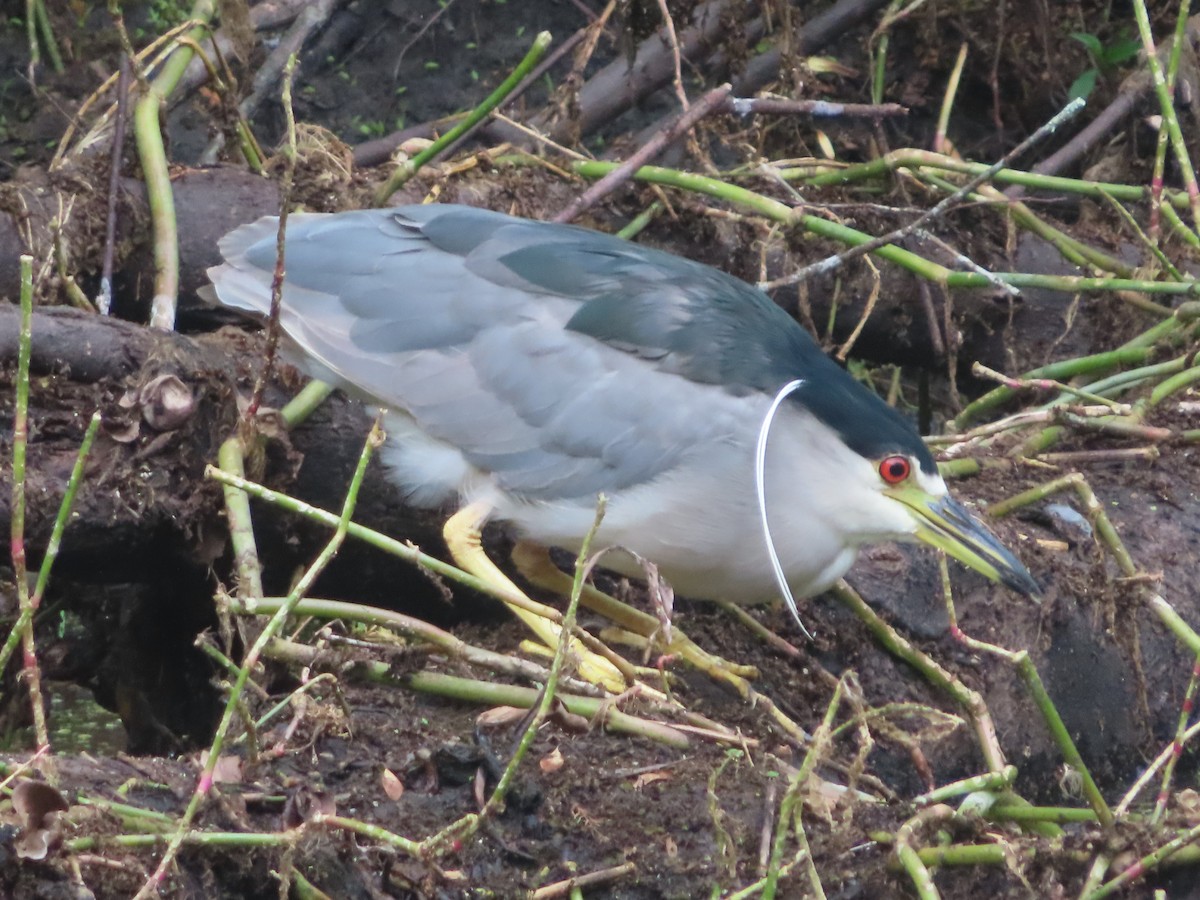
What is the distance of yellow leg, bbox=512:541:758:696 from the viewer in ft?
9.17

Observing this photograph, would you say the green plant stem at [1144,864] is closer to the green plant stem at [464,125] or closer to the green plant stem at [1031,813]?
the green plant stem at [1031,813]

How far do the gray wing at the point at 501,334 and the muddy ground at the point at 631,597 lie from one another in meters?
0.23

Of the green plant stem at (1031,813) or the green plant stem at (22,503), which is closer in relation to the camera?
the green plant stem at (22,503)

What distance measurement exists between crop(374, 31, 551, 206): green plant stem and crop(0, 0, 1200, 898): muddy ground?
0.20m

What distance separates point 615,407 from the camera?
2807 millimetres

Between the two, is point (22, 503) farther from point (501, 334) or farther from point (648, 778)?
point (501, 334)

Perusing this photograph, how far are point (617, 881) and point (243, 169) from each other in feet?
7.86

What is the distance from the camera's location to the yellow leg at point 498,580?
274 cm

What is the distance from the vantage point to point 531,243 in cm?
304

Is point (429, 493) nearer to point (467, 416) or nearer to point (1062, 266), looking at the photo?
point (467, 416)

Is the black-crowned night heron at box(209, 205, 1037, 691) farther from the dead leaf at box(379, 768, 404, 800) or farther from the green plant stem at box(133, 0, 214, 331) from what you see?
the dead leaf at box(379, 768, 404, 800)

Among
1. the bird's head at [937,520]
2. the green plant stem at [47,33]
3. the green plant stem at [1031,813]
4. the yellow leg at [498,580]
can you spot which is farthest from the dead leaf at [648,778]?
the green plant stem at [47,33]

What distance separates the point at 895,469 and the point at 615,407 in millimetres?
533

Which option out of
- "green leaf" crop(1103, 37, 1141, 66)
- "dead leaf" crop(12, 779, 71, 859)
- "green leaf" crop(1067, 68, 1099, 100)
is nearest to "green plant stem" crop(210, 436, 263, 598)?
"dead leaf" crop(12, 779, 71, 859)
